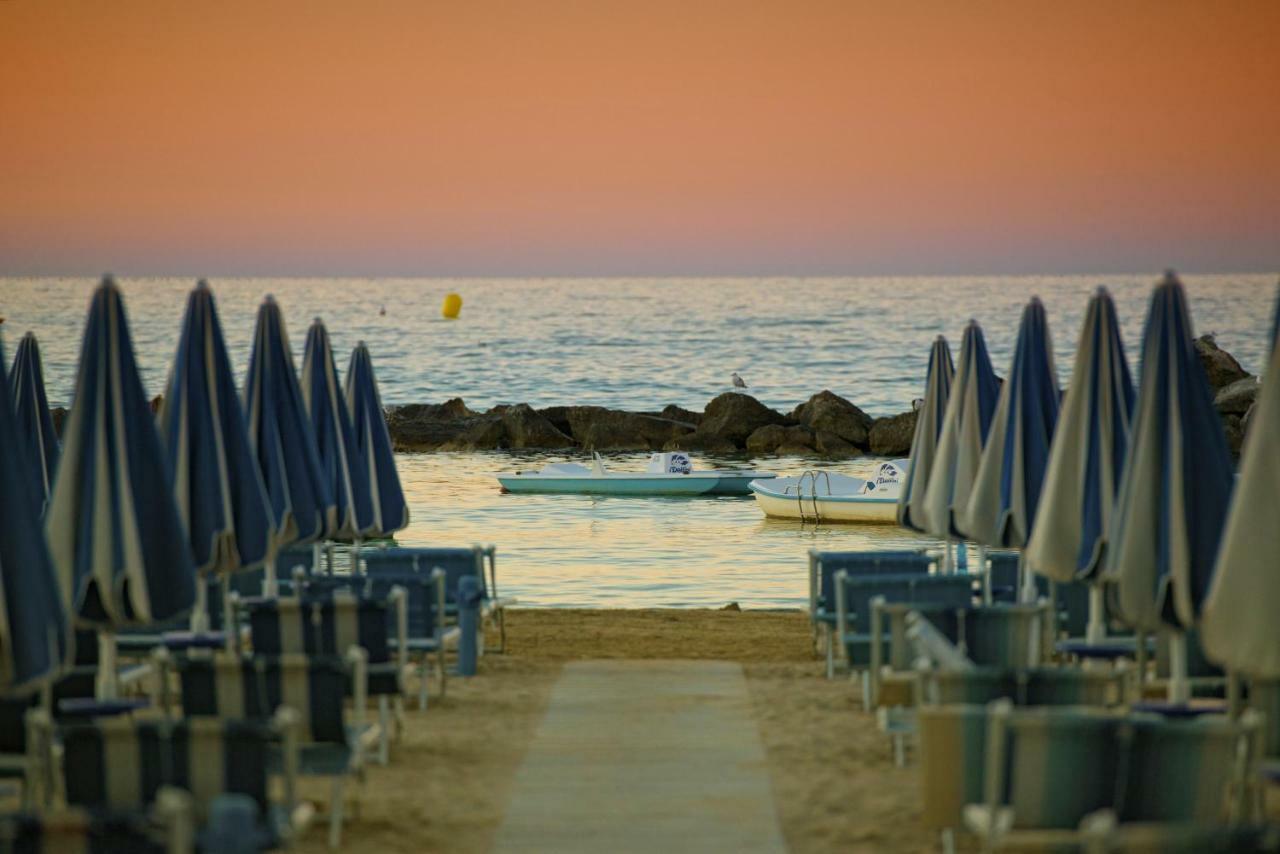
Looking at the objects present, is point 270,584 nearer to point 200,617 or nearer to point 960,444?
point 200,617

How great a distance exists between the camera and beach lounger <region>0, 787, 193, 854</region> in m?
4.07

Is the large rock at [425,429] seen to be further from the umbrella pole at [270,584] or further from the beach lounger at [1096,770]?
the beach lounger at [1096,770]

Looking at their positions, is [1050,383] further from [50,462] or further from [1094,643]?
[50,462]

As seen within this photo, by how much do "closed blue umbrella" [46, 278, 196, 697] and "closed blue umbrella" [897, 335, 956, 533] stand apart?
5652mm

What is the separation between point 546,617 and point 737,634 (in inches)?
→ 73.6

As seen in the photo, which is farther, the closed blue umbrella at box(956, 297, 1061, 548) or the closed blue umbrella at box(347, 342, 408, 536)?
the closed blue umbrella at box(347, 342, 408, 536)

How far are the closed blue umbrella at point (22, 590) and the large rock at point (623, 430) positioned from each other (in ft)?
133

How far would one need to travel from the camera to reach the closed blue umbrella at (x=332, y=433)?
12070mm

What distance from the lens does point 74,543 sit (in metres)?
7.41

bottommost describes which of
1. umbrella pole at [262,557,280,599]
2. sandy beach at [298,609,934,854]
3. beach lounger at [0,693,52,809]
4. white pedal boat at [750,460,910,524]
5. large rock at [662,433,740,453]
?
large rock at [662,433,740,453]

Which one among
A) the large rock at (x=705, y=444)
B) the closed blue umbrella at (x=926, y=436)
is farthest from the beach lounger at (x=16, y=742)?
the large rock at (x=705, y=444)

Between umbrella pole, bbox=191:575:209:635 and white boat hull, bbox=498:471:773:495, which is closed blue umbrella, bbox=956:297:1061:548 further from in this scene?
white boat hull, bbox=498:471:773:495

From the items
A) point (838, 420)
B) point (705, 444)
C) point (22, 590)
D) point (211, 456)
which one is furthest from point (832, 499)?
point (22, 590)

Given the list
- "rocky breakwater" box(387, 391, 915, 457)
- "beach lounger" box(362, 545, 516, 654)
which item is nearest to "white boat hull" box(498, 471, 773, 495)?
"rocky breakwater" box(387, 391, 915, 457)
